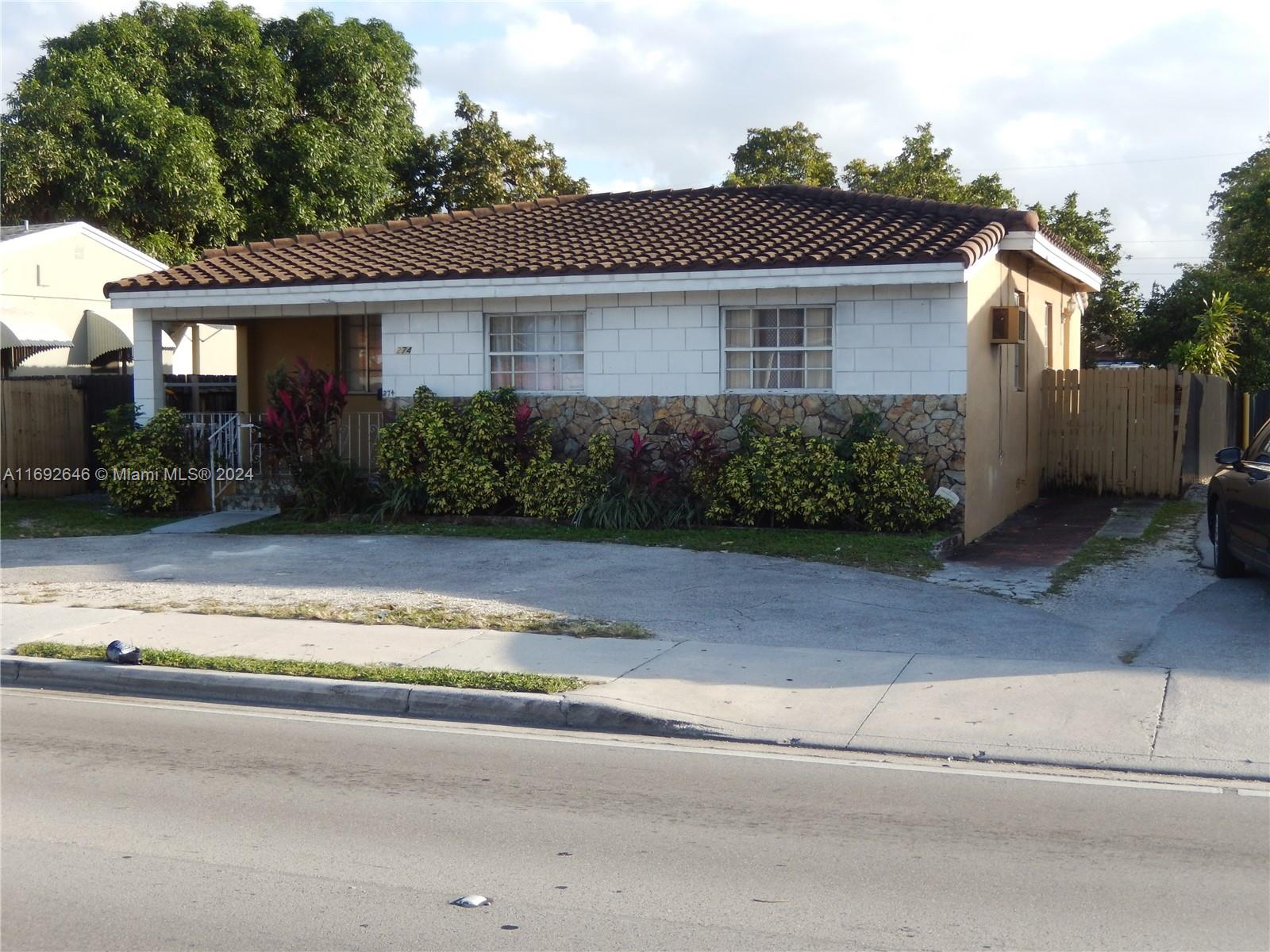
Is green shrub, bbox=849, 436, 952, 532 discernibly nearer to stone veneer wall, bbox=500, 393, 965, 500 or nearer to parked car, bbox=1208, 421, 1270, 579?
stone veneer wall, bbox=500, 393, 965, 500

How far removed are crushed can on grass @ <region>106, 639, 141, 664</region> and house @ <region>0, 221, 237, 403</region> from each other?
14.9 meters

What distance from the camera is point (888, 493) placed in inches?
583

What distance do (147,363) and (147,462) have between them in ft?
5.55

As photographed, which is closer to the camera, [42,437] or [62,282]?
[42,437]

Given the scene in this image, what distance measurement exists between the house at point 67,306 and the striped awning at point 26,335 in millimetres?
17

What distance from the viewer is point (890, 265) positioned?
14742mm

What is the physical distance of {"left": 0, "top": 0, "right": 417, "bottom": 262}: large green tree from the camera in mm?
30531

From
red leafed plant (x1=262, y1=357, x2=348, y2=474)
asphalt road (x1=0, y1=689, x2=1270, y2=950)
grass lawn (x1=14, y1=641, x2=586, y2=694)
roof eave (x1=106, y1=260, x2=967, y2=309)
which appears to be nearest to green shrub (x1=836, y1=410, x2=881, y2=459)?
roof eave (x1=106, y1=260, x2=967, y2=309)

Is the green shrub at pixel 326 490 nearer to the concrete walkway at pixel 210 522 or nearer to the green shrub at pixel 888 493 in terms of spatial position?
the concrete walkway at pixel 210 522

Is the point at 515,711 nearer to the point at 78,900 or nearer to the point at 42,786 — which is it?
the point at 42,786

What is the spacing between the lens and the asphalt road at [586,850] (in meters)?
4.93

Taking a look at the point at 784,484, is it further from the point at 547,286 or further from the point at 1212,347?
the point at 1212,347

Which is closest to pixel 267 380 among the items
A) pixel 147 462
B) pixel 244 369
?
pixel 147 462

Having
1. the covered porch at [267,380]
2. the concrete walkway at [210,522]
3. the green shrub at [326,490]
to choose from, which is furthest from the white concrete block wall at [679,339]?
the concrete walkway at [210,522]
